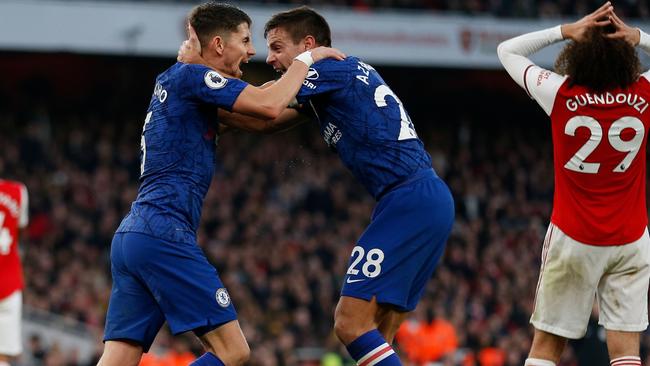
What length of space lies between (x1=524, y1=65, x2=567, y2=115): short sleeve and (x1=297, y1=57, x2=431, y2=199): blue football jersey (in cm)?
65

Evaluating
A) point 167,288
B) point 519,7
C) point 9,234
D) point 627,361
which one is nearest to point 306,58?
point 167,288

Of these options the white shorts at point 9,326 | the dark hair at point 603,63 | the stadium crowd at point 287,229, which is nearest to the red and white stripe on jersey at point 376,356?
the dark hair at point 603,63

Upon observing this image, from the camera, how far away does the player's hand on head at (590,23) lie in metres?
6.15

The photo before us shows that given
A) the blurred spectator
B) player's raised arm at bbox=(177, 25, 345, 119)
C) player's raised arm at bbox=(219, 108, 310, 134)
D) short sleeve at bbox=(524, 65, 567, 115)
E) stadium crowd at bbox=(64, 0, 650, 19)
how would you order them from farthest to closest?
stadium crowd at bbox=(64, 0, 650, 19) < the blurred spectator < player's raised arm at bbox=(219, 108, 310, 134) < short sleeve at bbox=(524, 65, 567, 115) < player's raised arm at bbox=(177, 25, 345, 119)

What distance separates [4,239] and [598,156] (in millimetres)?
4832

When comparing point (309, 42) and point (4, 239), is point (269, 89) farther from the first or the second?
point (4, 239)

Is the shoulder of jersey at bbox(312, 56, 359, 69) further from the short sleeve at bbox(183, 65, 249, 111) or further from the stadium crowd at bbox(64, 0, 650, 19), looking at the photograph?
the stadium crowd at bbox(64, 0, 650, 19)

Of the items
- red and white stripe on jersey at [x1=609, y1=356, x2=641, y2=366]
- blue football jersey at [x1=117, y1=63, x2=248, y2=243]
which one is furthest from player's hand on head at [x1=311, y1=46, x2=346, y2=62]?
red and white stripe on jersey at [x1=609, y1=356, x2=641, y2=366]

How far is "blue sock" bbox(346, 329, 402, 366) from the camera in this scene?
19.7 ft

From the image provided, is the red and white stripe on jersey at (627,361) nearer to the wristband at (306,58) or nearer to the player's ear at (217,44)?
the wristband at (306,58)

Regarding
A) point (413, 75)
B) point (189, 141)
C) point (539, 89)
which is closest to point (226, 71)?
point (189, 141)

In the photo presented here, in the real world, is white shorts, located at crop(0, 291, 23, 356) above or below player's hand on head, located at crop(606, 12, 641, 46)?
below

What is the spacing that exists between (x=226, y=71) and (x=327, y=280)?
13284 mm

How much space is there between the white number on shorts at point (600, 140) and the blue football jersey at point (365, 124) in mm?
762
